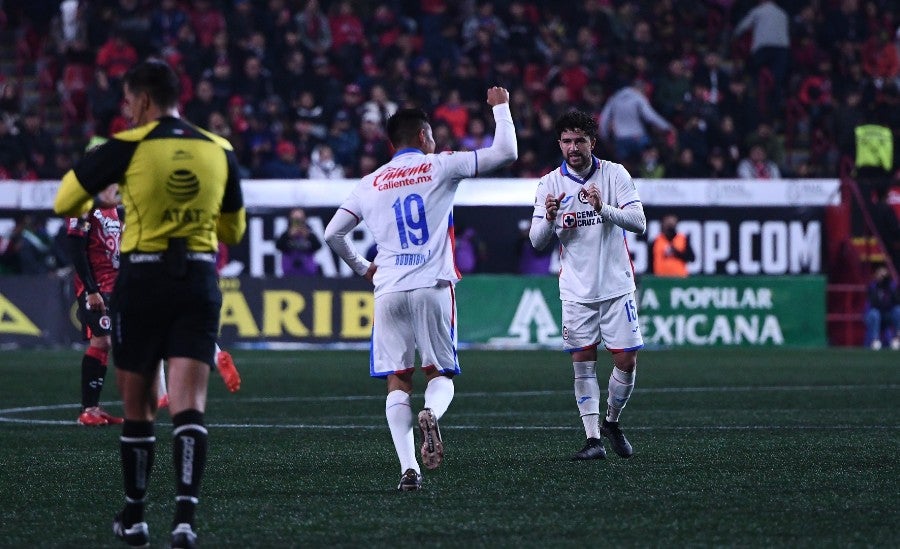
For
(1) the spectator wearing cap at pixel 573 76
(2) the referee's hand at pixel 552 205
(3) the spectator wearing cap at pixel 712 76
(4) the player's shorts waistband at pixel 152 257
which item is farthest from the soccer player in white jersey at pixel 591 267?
(3) the spectator wearing cap at pixel 712 76

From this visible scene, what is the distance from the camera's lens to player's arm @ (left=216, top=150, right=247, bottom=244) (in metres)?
7.17

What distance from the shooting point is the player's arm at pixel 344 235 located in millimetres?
9281

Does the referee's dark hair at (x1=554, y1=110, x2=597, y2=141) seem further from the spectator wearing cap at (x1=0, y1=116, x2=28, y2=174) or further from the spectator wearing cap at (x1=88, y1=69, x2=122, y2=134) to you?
the spectator wearing cap at (x1=88, y1=69, x2=122, y2=134)

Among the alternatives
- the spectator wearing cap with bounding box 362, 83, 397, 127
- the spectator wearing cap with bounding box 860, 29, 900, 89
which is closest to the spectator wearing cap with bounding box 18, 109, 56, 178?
the spectator wearing cap with bounding box 362, 83, 397, 127

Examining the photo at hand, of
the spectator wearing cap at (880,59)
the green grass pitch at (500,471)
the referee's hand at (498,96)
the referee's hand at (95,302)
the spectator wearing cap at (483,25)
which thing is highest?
the spectator wearing cap at (483,25)

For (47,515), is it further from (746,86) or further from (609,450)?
(746,86)

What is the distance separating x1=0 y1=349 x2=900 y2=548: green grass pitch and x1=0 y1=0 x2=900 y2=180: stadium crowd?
9424mm

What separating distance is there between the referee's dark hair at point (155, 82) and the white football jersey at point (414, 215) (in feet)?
7.28

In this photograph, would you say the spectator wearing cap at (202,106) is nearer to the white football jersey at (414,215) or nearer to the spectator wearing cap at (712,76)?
the spectator wearing cap at (712,76)

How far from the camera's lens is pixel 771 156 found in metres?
28.7

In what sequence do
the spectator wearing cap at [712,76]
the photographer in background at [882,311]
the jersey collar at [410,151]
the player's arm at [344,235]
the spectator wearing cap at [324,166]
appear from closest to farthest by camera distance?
the jersey collar at [410,151], the player's arm at [344,235], the spectator wearing cap at [324,166], the photographer in background at [882,311], the spectator wearing cap at [712,76]

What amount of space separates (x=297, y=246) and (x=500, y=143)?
17.4 metres

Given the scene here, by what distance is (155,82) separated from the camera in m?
7.02

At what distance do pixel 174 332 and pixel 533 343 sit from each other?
18991 mm
